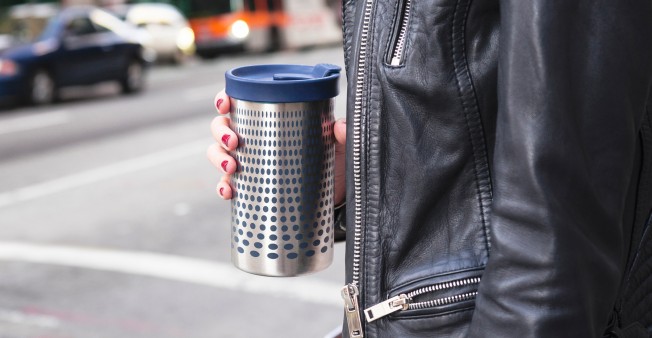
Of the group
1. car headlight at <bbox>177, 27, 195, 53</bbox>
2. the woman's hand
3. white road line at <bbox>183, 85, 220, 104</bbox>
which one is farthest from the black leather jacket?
car headlight at <bbox>177, 27, 195, 53</bbox>

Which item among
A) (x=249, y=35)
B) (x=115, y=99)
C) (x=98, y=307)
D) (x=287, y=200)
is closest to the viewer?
(x=287, y=200)

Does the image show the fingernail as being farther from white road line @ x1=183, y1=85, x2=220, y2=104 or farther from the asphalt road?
white road line @ x1=183, y1=85, x2=220, y2=104

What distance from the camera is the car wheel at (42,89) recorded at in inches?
574

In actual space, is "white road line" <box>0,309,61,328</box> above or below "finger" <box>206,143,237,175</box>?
below

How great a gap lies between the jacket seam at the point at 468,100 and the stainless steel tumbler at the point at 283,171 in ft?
1.18

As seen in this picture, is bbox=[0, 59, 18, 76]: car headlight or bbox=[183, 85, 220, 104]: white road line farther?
bbox=[183, 85, 220, 104]: white road line

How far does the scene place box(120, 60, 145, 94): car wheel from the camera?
16.8 metres

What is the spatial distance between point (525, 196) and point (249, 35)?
934 inches

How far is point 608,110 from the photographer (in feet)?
3.99

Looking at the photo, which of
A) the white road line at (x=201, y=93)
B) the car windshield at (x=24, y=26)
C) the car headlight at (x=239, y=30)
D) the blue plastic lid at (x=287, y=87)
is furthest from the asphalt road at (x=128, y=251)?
the car headlight at (x=239, y=30)

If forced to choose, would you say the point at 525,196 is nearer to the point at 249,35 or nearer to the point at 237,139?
the point at 237,139

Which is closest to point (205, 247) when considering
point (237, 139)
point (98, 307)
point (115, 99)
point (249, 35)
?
point (98, 307)

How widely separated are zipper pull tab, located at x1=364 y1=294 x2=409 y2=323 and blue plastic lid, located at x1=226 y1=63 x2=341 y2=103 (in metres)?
0.41

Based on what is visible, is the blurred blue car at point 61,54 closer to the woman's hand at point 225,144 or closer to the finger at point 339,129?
the woman's hand at point 225,144
